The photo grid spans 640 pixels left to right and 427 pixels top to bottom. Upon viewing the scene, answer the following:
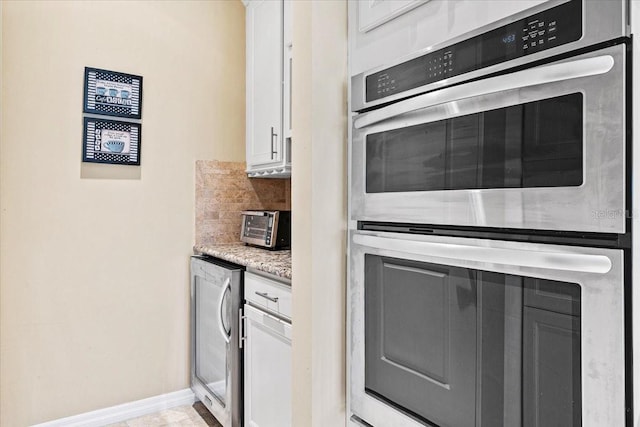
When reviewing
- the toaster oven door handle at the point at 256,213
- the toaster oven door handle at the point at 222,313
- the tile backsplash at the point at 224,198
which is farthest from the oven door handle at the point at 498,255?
the tile backsplash at the point at 224,198

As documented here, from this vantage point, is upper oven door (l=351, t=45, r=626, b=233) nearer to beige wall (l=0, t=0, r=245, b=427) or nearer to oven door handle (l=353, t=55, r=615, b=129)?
oven door handle (l=353, t=55, r=615, b=129)

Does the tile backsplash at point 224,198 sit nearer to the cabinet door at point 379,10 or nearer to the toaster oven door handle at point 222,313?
the toaster oven door handle at point 222,313

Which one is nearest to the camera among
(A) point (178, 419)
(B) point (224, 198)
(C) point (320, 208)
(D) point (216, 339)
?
(C) point (320, 208)

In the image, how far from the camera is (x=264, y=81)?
2.48m

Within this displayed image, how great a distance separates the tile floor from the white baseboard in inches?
1.1

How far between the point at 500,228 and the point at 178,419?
2.15 meters

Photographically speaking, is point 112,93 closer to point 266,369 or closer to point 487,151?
point 266,369

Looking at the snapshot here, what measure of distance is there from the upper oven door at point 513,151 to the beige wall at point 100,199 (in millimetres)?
1640

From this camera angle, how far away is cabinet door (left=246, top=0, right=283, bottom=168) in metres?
2.35

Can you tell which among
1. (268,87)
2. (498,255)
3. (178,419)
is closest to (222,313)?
(178,419)

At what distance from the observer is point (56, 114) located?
2.24 metres

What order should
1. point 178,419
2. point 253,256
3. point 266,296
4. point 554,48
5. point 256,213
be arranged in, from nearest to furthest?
point 554,48 → point 266,296 → point 253,256 → point 178,419 → point 256,213

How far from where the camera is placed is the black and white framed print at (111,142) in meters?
2.31

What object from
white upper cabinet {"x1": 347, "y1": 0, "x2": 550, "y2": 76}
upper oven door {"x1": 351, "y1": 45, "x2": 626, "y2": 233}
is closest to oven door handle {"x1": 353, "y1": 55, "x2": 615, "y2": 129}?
upper oven door {"x1": 351, "y1": 45, "x2": 626, "y2": 233}
